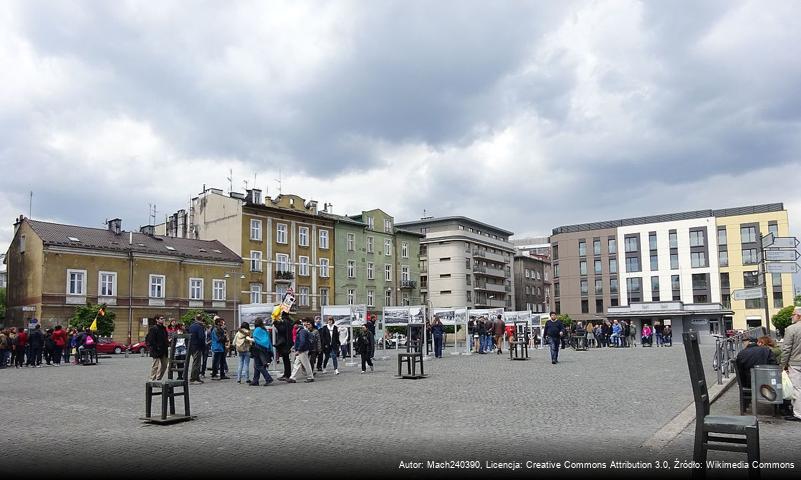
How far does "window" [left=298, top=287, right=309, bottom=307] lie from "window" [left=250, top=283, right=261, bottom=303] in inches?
191

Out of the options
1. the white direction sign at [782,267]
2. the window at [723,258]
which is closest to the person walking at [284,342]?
the white direction sign at [782,267]

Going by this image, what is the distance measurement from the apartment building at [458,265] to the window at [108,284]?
4841 centimetres

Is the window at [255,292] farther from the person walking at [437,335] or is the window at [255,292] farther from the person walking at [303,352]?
the person walking at [303,352]

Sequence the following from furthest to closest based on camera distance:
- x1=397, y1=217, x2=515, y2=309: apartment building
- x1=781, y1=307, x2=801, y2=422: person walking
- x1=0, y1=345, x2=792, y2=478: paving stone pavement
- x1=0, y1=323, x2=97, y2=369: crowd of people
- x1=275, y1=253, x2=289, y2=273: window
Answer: x1=397, y1=217, x2=515, y2=309: apartment building, x1=275, y1=253, x2=289, y2=273: window, x1=0, y1=323, x2=97, y2=369: crowd of people, x1=781, y1=307, x2=801, y2=422: person walking, x1=0, y1=345, x2=792, y2=478: paving stone pavement

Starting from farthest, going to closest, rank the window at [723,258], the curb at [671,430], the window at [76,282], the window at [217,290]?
the window at [723,258], the window at [217,290], the window at [76,282], the curb at [671,430]

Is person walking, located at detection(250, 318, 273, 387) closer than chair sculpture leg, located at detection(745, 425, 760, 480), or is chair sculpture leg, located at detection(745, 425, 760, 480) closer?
chair sculpture leg, located at detection(745, 425, 760, 480)

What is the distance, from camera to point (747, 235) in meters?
85.6

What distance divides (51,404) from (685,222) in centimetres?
8879

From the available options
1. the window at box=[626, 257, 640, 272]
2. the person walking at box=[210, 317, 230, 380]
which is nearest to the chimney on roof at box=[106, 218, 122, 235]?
the person walking at box=[210, 317, 230, 380]

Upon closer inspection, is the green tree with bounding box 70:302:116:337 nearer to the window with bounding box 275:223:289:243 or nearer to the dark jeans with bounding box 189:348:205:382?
the window with bounding box 275:223:289:243

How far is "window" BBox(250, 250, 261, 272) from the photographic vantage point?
6169cm

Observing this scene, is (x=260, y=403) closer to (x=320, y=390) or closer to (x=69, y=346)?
(x=320, y=390)

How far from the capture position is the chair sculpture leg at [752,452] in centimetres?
620

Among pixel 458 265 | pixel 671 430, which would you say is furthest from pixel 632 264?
pixel 671 430
